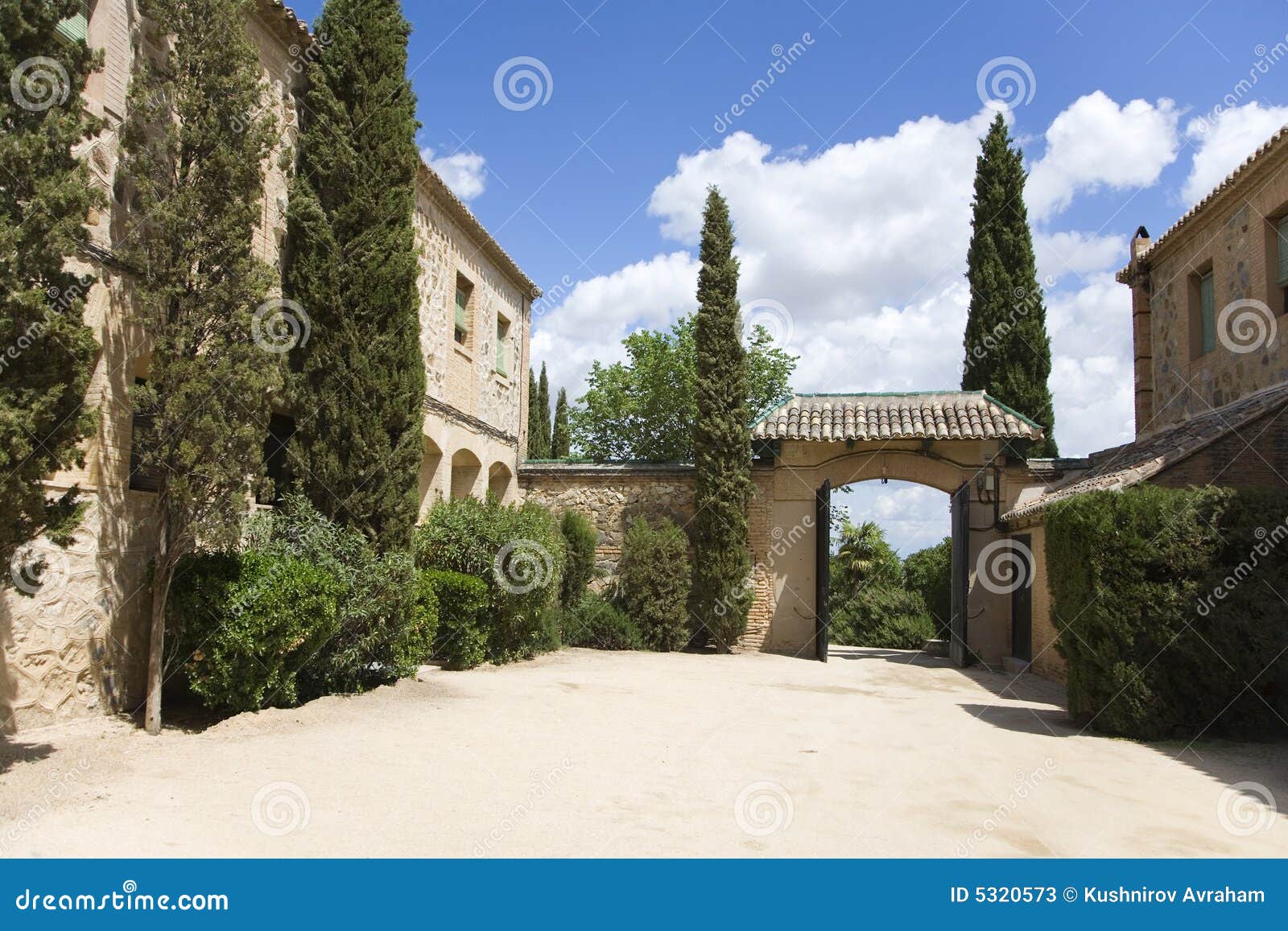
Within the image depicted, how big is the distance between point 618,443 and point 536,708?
23.0 meters

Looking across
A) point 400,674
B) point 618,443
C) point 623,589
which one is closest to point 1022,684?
point 623,589

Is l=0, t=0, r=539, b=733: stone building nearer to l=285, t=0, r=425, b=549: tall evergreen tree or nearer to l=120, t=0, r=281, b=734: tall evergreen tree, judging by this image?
l=120, t=0, r=281, b=734: tall evergreen tree

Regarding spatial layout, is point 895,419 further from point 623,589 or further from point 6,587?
point 6,587

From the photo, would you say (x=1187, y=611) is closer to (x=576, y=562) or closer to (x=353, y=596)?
(x=353, y=596)

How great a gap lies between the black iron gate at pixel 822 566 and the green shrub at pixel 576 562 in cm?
395

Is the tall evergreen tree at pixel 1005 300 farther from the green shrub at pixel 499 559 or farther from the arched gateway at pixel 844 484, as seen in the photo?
the green shrub at pixel 499 559

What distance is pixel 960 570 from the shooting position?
15086mm

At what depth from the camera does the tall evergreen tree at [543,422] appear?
2928 cm

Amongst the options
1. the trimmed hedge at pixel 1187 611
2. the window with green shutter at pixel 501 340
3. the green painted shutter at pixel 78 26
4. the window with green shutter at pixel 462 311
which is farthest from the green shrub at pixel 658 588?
the green painted shutter at pixel 78 26

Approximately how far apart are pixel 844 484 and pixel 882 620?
5.43m

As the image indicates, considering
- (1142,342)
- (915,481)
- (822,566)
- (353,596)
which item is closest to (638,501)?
(822,566)

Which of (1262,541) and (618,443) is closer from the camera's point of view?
(1262,541)

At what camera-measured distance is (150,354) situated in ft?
25.8

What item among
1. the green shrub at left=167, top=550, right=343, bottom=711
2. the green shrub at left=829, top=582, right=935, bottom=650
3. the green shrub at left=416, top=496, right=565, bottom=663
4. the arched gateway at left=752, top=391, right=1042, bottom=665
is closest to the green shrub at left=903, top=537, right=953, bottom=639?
Answer: the green shrub at left=829, top=582, right=935, bottom=650
